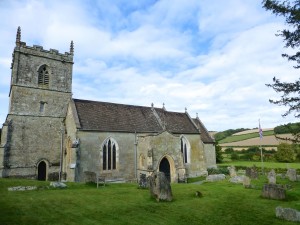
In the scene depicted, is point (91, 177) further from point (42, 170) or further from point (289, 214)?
point (289, 214)

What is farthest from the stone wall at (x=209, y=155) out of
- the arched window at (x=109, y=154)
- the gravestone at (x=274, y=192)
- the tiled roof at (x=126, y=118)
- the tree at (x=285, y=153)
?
the tree at (x=285, y=153)

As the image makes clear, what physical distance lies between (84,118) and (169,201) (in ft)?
47.2

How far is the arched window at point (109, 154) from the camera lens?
23.9 metres

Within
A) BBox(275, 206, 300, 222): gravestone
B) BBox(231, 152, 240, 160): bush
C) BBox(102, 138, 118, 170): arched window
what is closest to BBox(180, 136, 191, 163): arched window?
BBox(102, 138, 118, 170): arched window

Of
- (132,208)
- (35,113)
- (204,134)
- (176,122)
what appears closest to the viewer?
(132,208)

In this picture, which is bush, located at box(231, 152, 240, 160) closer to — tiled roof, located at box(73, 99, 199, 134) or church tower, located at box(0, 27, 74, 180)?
tiled roof, located at box(73, 99, 199, 134)

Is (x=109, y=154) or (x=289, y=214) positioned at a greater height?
(x=109, y=154)

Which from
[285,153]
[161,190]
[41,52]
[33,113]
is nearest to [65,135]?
[33,113]

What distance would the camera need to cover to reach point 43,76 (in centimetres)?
2612

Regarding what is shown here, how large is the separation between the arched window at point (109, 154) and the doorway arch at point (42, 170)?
23.2ft

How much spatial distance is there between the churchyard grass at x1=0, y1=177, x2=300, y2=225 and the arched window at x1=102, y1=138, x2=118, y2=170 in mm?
8032

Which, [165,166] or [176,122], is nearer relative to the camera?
[165,166]

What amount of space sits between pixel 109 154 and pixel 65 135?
20.3 ft

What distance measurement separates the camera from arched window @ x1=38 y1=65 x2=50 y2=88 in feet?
84.7
